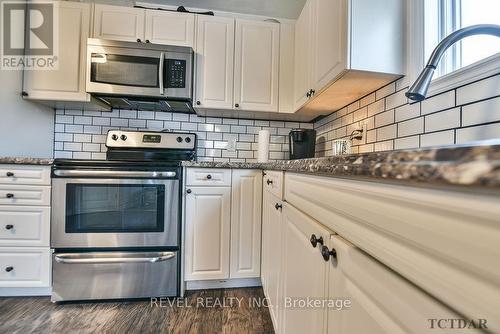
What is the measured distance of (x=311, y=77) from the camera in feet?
5.05

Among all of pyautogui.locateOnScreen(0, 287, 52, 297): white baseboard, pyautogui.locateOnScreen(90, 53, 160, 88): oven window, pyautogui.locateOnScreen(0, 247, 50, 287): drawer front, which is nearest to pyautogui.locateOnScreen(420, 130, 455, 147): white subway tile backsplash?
pyautogui.locateOnScreen(90, 53, 160, 88): oven window

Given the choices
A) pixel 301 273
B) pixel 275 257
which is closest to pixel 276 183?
A: pixel 275 257

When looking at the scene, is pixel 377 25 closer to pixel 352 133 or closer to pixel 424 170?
pixel 352 133

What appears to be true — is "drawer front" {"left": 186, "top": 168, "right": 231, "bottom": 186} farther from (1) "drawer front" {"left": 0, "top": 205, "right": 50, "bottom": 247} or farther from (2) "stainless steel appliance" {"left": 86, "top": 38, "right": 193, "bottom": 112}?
(1) "drawer front" {"left": 0, "top": 205, "right": 50, "bottom": 247}

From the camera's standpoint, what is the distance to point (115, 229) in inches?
59.4

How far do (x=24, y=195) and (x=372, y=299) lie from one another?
6.48ft

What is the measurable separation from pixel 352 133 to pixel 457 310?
136cm

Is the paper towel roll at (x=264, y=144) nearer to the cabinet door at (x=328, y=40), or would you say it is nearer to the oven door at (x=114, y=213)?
the cabinet door at (x=328, y=40)

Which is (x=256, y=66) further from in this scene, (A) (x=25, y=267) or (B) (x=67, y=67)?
(A) (x=25, y=267)

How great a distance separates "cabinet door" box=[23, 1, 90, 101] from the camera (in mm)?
1776

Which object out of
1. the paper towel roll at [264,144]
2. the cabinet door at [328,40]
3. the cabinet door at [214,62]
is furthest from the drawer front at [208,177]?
the cabinet door at [328,40]

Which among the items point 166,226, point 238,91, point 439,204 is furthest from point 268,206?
point 439,204

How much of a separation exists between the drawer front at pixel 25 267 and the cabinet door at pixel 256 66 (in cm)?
172

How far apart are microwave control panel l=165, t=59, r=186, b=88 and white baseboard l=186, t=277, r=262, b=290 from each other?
4.90 feet
